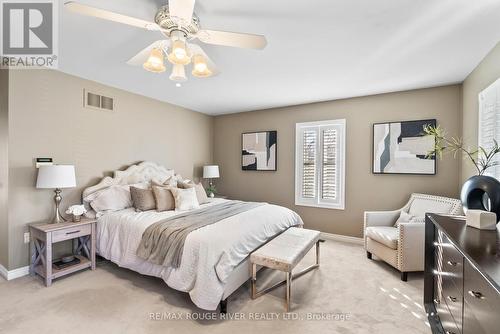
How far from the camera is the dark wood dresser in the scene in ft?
3.51

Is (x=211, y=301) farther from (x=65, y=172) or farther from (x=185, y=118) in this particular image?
(x=185, y=118)

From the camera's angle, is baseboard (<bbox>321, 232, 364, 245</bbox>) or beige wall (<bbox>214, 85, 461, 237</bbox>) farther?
baseboard (<bbox>321, 232, 364, 245</bbox>)

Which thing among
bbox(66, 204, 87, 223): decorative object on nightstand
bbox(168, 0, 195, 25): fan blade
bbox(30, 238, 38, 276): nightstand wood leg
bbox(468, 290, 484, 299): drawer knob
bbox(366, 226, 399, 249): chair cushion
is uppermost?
bbox(168, 0, 195, 25): fan blade

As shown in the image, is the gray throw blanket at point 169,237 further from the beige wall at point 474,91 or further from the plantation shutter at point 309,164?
the beige wall at point 474,91

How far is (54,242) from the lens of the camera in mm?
2588

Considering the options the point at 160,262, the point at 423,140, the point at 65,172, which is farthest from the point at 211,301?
the point at 423,140

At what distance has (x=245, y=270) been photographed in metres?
2.36

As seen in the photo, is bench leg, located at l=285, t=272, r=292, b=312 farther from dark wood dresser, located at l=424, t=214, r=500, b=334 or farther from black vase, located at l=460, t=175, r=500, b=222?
black vase, located at l=460, t=175, r=500, b=222

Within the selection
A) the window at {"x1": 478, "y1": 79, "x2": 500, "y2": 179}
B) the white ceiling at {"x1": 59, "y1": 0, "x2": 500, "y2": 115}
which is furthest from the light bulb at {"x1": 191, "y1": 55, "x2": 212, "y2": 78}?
the window at {"x1": 478, "y1": 79, "x2": 500, "y2": 179}

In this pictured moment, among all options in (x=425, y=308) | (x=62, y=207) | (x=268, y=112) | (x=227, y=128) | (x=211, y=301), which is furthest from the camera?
(x=227, y=128)

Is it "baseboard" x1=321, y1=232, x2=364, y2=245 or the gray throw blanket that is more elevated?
the gray throw blanket

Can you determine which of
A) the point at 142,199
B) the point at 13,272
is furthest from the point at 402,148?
the point at 13,272

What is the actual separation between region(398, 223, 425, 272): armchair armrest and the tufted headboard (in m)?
3.55

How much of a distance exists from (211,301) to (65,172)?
217 cm
